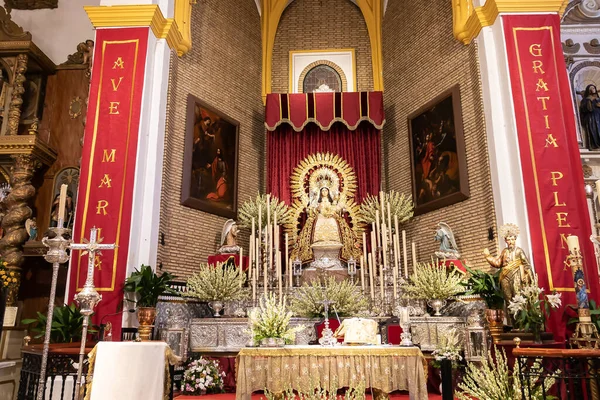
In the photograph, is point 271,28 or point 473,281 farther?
point 271,28

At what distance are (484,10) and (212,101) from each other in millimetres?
6595

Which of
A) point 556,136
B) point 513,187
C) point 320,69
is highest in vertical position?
point 320,69

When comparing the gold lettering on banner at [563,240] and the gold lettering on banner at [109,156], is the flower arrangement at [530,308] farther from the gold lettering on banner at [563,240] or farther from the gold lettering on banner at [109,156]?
the gold lettering on banner at [109,156]

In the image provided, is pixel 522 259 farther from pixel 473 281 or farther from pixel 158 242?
pixel 158 242

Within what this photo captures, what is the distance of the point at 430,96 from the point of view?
39.8ft

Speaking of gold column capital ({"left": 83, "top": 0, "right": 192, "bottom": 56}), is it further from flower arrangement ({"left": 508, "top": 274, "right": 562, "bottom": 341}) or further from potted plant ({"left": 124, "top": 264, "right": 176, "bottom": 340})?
flower arrangement ({"left": 508, "top": 274, "right": 562, "bottom": 341})

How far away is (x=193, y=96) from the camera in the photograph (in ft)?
37.9

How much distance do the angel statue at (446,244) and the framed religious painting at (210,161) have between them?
16.7 feet

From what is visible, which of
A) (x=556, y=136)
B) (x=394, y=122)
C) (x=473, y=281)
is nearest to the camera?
(x=473, y=281)

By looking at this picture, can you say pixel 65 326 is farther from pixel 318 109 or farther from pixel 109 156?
pixel 318 109

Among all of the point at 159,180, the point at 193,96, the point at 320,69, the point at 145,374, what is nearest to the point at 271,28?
the point at 320,69

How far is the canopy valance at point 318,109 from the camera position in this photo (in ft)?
43.1

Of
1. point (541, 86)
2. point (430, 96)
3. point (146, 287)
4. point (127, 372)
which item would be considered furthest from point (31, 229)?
point (541, 86)

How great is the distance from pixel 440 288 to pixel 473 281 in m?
0.57
